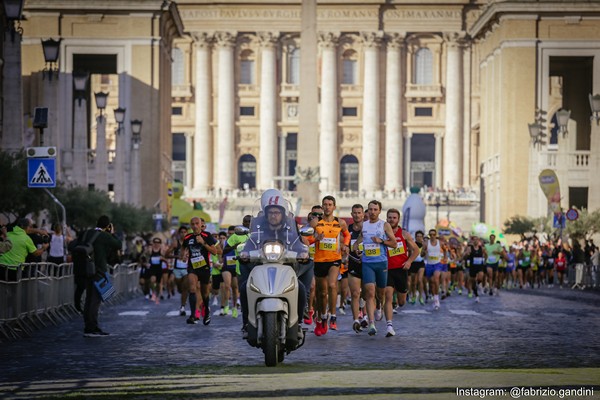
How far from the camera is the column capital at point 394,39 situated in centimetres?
12925

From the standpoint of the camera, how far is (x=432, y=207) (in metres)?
115

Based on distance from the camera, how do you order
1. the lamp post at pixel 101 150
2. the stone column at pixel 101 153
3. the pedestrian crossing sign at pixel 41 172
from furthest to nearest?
the stone column at pixel 101 153
the lamp post at pixel 101 150
the pedestrian crossing sign at pixel 41 172

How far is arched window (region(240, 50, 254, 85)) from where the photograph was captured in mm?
132875

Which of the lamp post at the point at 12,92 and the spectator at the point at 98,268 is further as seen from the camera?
Result: the lamp post at the point at 12,92

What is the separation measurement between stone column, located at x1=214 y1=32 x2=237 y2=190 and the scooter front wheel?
374 feet

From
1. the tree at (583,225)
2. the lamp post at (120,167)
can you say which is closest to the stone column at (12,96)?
the lamp post at (120,167)

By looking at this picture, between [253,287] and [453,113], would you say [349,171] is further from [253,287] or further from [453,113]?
[253,287]

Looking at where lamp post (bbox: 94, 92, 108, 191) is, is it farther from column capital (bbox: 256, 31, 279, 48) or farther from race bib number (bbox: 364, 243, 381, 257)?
column capital (bbox: 256, 31, 279, 48)

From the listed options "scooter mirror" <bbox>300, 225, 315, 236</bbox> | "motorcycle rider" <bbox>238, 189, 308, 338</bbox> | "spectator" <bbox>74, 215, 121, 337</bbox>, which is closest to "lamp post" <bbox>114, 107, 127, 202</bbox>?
"spectator" <bbox>74, 215, 121, 337</bbox>

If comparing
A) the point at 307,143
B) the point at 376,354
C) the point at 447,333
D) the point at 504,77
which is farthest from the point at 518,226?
the point at 376,354

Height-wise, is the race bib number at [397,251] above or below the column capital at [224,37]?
below

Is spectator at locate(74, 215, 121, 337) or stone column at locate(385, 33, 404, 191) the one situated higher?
stone column at locate(385, 33, 404, 191)

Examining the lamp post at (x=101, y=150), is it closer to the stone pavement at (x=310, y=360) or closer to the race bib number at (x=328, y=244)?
the stone pavement at (x=310, y=360)

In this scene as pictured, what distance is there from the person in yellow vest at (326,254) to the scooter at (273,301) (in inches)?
203
